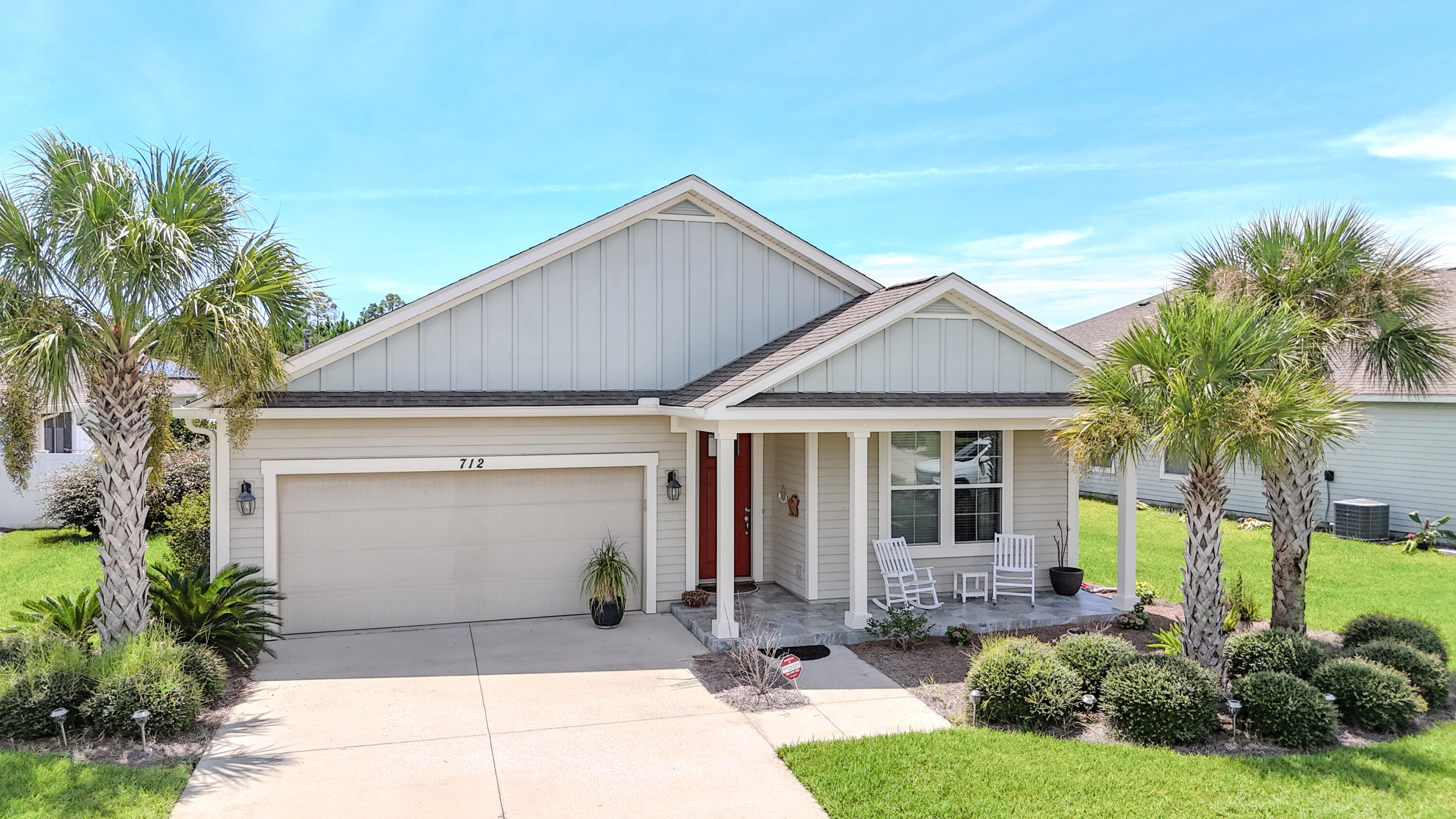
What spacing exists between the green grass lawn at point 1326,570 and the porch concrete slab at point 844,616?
203cm

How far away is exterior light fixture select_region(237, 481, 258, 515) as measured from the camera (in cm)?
967

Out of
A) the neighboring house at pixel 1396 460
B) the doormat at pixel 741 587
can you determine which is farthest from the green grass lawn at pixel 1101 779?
the neighboring house at pixel 1396 460

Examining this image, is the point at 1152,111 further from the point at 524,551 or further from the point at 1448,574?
the point at 524,551

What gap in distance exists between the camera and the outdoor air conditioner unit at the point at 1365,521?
54.1 feet

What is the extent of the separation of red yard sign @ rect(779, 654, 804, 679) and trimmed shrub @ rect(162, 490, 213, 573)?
8246mm

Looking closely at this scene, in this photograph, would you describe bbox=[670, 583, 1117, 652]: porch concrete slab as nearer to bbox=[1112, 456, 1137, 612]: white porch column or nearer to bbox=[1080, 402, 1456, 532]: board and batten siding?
bbox=[1112, 456, 1137, 612]: white porch column

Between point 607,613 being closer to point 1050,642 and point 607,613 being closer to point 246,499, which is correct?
point 246,499

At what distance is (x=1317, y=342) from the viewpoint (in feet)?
28.0

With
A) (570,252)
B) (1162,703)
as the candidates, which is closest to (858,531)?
(1162,703)

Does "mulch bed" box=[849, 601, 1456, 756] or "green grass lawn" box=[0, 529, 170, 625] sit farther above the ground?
"green grass lawn" box=[0, 529, 170, 625]

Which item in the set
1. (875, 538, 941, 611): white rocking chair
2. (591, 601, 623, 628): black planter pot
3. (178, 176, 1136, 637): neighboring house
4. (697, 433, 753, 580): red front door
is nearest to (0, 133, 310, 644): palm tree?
(178, 176, 1136, 637): neighboring house

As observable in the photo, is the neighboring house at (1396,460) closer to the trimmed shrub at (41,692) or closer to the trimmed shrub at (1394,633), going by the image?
the trimmed shrub at (1394,633)

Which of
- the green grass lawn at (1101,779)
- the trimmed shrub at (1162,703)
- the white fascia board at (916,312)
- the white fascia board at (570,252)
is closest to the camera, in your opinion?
the green grass lawn at (1101,779)

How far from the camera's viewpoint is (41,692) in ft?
22.2
